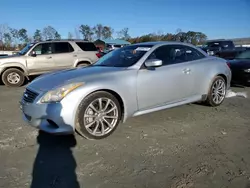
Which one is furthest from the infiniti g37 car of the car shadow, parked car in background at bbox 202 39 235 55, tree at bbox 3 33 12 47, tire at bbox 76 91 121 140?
tree at bbox 3 33 12 47

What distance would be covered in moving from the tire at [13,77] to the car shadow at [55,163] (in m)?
6.26

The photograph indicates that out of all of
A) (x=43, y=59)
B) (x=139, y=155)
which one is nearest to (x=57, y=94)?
(x=139, y=155)

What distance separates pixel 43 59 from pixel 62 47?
944 millimetres

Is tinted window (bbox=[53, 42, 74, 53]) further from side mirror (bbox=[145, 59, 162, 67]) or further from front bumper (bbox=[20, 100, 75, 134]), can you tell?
front bumper (bbox=[20, 100, 75, 134])

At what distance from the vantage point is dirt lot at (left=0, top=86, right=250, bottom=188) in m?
2.67

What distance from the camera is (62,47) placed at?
33.1 ft

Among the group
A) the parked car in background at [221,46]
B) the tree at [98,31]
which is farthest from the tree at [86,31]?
the parked car in background at [221,46]

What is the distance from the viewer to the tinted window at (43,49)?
9.74 meters

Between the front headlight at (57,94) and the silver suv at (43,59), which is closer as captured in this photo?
the front headlight at (57,94)

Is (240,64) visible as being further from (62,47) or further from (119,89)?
(62,47)

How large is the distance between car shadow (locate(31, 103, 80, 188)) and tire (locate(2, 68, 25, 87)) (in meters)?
6.26

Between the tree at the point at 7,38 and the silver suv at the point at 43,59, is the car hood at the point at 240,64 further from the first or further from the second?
the tree at the point at 7,38

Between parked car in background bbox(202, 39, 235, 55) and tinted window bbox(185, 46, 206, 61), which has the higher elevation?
parked car in background bbox(202, 39, 235, 55)

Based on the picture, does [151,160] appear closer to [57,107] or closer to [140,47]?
[57,107]
